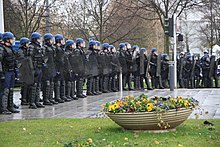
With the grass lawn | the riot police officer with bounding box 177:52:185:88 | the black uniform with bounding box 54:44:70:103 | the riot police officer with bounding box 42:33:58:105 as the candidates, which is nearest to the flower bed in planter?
the grass lawn

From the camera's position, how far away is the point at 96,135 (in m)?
8.41

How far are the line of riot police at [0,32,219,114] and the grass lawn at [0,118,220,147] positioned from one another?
9.21 feet

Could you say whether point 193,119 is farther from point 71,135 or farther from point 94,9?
point 94,9

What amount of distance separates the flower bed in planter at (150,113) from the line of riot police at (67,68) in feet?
16.7

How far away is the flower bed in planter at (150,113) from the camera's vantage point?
8.04 meters

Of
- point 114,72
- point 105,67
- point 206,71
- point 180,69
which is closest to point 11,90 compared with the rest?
point 105,67

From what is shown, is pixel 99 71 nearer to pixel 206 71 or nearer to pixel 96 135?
pixel 206 71

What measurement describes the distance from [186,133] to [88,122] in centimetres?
272

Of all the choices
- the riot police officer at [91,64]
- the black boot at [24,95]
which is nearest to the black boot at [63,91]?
the black boot at [24,95]

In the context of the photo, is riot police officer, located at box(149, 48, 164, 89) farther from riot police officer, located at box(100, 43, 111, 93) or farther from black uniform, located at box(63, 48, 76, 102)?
black uniform, located at box(63, 48, 76, 102)

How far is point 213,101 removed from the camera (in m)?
15.0

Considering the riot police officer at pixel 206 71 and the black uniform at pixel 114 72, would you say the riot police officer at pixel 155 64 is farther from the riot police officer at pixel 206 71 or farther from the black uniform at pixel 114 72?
the riot police officer at pixel 206 71

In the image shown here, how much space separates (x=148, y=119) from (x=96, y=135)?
1.03m

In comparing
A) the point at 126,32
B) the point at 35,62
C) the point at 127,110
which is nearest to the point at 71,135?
the point at 127,110
